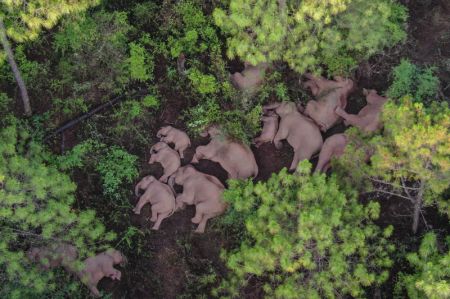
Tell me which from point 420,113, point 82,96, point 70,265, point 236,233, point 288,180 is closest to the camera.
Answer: point 420,113

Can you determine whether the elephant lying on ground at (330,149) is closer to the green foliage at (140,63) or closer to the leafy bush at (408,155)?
the leafy bush at (408,155)

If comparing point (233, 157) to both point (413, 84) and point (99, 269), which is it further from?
point (413, 84)

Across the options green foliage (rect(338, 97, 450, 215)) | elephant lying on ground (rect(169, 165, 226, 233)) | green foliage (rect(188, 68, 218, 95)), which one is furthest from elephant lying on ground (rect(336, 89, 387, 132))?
elephant lying on ground (rect(169, 165, 226, 233))

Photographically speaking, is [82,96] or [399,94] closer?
[399,94]

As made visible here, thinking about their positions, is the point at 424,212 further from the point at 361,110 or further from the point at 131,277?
the point at 131,277

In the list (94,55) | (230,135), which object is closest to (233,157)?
(230,135)

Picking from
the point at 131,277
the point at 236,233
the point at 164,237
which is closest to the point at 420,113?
the point at 236,233
